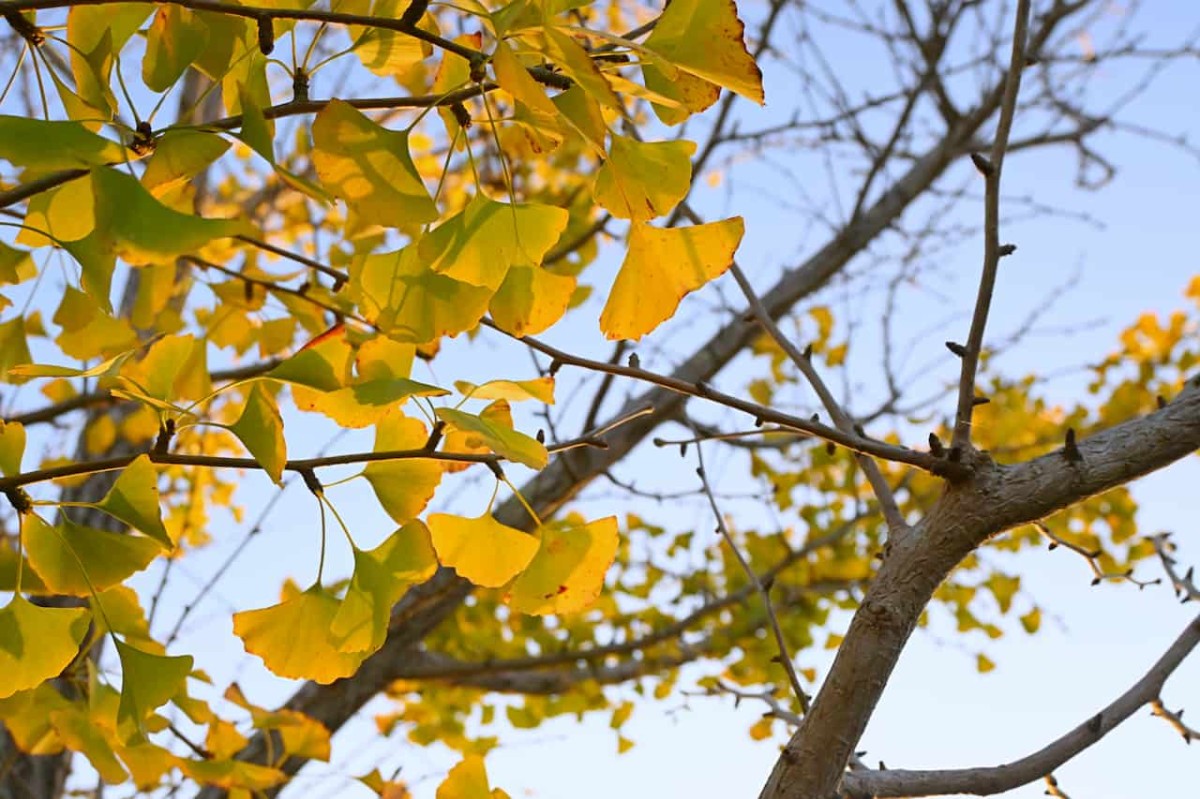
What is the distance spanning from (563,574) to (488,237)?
0.19 metres

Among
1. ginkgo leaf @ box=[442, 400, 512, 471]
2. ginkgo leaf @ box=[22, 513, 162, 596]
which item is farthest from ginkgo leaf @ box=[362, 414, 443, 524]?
ginkgo leaf @ box=[22, 513, 162, 596]

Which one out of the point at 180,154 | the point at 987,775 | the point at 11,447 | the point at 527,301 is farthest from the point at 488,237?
the point at 987,775

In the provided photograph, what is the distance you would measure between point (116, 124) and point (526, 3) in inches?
7.6

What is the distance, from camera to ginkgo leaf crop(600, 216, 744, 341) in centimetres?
51

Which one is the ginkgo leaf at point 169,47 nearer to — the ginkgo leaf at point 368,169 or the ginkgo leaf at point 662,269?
the ginkgo leaf at point 368,169

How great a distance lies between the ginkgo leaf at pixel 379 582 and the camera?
535mm

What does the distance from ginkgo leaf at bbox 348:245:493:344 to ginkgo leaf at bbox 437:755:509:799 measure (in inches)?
11.3

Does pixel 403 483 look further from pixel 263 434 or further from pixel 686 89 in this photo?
pixel 686 89

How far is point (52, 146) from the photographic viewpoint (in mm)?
417

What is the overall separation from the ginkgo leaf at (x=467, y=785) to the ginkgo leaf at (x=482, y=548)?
0.14 m

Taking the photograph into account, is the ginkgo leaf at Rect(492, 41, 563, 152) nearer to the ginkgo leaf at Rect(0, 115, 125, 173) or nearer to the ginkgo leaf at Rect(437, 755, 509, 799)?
the ginkgo leaf at Rect(0, 115, 125, 173)

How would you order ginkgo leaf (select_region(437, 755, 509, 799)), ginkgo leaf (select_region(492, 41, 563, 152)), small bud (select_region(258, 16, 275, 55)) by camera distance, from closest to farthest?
ginkgo leaf (select_region(492, 41, 563, 152))
small bud (select_region(258, 16, 275, 55))
ginkgo leaf (select_region(437, 755, 509, 799))

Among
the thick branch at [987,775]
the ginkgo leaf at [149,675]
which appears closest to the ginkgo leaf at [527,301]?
the ginkgo leaf at [149,675]

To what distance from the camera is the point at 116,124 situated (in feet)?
1.55
